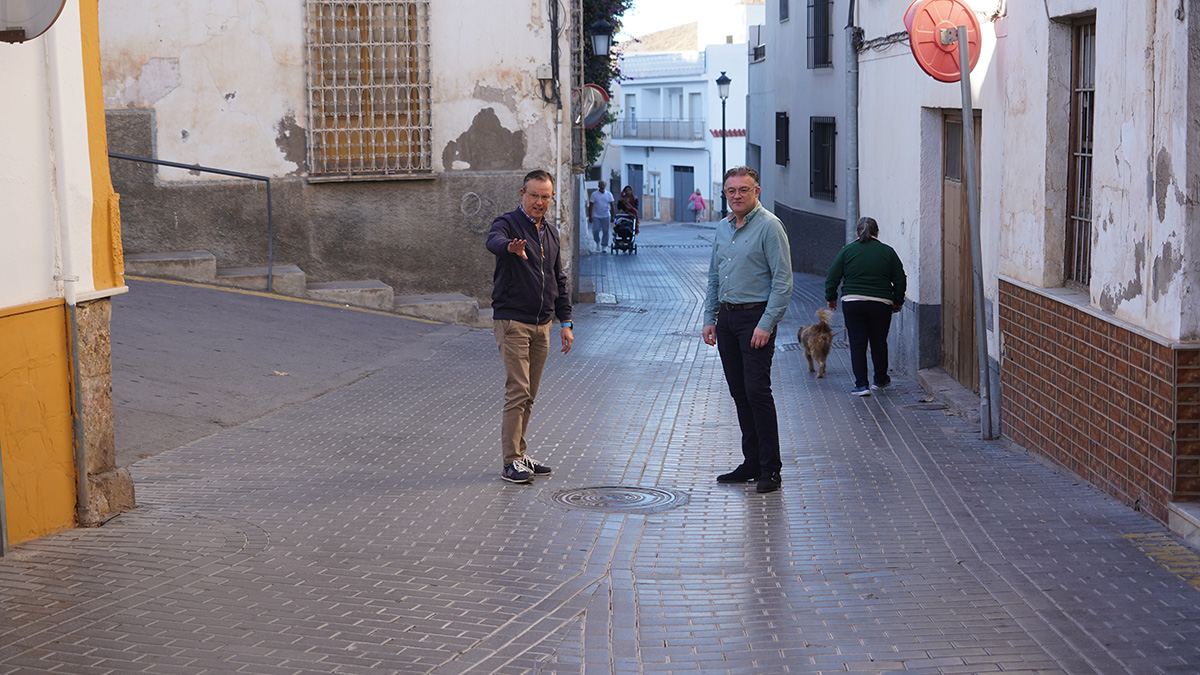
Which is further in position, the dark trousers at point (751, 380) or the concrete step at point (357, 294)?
the concrete step at point (357, 294)

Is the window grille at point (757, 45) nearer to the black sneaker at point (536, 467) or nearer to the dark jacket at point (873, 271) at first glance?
→ the dark jacket at point (873, 271)

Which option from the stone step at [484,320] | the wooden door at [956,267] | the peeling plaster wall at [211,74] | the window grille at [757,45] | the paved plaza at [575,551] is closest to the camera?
the paved plaza at [575,551]

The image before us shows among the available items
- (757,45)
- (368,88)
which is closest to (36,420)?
(368,88)

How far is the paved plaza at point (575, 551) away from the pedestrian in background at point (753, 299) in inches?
16.5

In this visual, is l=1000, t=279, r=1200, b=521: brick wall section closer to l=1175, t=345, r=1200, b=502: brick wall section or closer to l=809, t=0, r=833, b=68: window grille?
l=1175, t=345, r=1200, b=502: brick wall section

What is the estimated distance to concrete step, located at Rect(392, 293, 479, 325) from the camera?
627 inches

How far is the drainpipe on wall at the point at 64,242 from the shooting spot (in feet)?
20.4

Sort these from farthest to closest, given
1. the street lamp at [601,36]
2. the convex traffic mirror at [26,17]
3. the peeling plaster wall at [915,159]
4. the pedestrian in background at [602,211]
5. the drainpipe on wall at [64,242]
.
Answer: the pedestrian in background at [602,211], the street lamp at [601,36], the peeling plaster wall at [915,159], the drainpipe on wall at [64,242], the convex traffic mirror at [26,17]

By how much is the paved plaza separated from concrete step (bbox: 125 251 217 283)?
13.2 feet

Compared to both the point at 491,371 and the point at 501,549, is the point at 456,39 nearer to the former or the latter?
the point at 491,371

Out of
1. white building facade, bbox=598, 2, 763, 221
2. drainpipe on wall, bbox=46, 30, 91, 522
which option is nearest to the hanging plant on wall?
drainpipe on wall, bbox=46, 30, 91, 522

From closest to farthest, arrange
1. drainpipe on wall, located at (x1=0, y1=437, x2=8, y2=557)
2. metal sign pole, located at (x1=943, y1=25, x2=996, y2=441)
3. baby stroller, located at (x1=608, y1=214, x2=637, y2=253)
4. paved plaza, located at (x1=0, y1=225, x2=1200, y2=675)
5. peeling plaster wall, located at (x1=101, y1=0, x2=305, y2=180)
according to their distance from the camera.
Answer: paved plaza, located at (x1=0, y1=225, x2=1200, y2=675)
drainpipe on wall, located at (x1=0, y1=437, x2=8, y2=557)
metal sign pole, located at (x1=943, y1=25, x2=996, y2=441)
peeling plaster wall, located at (x1=101, y1=0, x2=305, y2=180)
baby stroller, located at (x1=608, y1=214, x2=637, y2=253)

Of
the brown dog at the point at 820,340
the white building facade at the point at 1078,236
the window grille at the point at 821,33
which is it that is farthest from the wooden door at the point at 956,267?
the window grille at the point at 821,33

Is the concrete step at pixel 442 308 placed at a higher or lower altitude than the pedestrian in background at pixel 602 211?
lower
